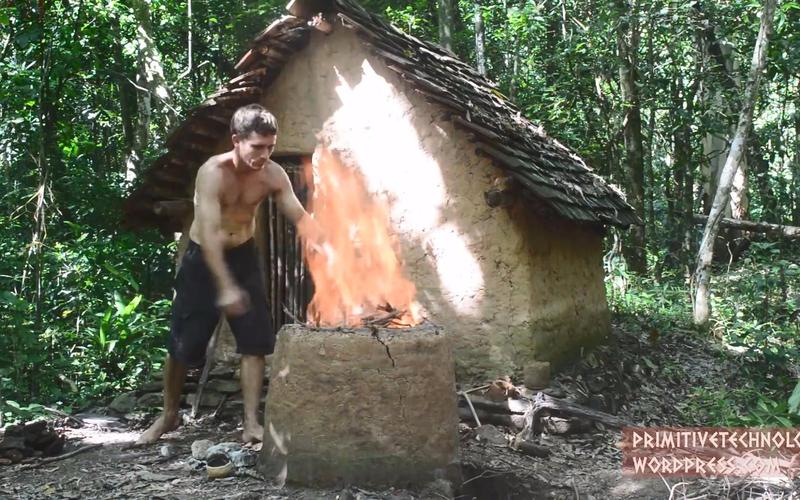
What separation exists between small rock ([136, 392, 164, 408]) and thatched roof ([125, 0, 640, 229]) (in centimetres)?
172

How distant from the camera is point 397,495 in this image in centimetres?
371

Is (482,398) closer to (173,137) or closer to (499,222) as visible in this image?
(499,222)

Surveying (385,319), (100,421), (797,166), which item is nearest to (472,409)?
(385,319)

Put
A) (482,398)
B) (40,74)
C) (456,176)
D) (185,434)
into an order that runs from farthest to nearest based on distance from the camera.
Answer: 1. (40,74)
2. (456,176)
3. (482,398)
4. (185,434)

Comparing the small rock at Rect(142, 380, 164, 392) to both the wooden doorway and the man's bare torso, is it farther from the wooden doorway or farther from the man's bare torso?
the man's bare torso

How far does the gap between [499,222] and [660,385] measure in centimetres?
278

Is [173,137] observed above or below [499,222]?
above

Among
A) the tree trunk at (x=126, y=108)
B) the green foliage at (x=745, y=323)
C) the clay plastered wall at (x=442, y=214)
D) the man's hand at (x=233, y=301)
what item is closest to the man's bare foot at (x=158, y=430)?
the man's hand at (x=233, y=301)

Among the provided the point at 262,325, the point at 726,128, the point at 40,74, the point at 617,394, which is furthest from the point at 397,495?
the point at 726,128

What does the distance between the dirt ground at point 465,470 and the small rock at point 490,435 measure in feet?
0.17

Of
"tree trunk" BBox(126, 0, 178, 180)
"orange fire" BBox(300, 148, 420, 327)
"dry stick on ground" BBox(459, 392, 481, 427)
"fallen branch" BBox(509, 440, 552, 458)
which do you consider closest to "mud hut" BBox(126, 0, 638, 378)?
"orange fire" BBox(300, 148, 420, 327)

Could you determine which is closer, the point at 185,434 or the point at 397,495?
the point at 397,495

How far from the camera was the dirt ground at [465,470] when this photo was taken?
3895 millimetres

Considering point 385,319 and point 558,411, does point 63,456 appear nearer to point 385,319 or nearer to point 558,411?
point 385,319
